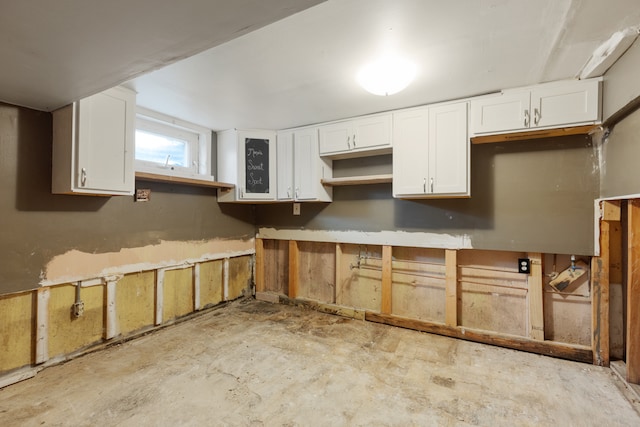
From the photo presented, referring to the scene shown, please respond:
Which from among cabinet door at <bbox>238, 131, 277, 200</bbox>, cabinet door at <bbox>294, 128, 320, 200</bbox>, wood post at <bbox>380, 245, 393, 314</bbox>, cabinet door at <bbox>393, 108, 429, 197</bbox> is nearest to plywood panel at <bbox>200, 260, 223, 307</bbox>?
cabinet door at <bbox>238, 131, 277, 200</bbox>

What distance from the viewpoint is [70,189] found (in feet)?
6.29

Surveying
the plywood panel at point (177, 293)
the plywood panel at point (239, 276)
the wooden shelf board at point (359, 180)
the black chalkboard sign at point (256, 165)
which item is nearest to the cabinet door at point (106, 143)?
the plywood panel at point (177, 293)

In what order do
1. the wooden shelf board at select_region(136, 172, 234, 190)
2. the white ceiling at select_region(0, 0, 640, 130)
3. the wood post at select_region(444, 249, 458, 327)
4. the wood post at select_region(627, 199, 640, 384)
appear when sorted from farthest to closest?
the wood post at select_region(444, 249, 458, 327) → the wooden shelf board at select_region(136, 172, 234, 190) → the wood post at select_region(627, 199, 640, 384) → the white ceiling at select_region(0, 0, 640, 130)

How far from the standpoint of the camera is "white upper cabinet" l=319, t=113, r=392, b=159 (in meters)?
2.70

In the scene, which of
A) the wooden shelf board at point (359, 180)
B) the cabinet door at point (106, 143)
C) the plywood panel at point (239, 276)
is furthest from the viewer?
the plywood panel at point (239, 276)

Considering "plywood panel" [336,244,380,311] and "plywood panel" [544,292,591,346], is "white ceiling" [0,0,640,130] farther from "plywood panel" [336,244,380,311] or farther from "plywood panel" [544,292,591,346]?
"plywood panel" [544,292,591,346]

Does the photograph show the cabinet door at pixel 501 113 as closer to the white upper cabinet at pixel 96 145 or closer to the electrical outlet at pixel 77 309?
the white upper cabinet at pixel 96 145

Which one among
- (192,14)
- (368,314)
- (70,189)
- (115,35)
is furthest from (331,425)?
(70,189)

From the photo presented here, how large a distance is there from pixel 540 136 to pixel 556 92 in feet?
1.11

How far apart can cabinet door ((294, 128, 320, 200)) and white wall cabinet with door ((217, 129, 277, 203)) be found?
31 cm

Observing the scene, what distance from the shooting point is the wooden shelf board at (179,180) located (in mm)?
2444

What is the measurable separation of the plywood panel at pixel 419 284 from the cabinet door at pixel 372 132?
3.69 ft

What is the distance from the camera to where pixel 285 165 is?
3.25m

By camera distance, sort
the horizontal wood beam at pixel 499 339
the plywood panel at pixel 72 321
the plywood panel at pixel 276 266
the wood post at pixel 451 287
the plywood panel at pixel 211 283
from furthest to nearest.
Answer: the plywood panel at pixel 276 266
the plywood panel at pixel 211 283
the wood post at pixel 451 287
the horizontal wood beam at pixel 499 339
the plywood panel at pixel 72 321
